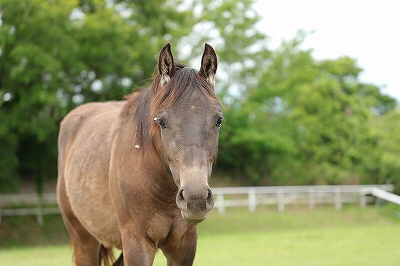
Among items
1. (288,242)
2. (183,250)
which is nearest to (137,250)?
(183,250)

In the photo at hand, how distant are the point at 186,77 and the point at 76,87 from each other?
17.0 meters

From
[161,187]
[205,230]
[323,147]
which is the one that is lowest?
[205,230]

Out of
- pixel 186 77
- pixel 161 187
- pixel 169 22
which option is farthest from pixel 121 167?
pixel 169 22

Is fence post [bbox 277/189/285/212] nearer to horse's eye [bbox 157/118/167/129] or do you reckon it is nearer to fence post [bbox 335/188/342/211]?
fence post [bbox 335/188/342/211]

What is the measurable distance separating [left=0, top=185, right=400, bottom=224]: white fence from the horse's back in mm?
16827

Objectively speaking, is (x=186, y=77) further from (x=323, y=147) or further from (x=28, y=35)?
(x=323, y=147)

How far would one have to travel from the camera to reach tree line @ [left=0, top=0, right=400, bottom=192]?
18.6m

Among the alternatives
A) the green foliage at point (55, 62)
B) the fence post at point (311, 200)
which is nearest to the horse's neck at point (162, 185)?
the green foliage at point (55, 62)

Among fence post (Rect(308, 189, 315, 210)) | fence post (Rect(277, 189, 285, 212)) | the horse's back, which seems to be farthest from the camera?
fence post (Rect(308, 189, 315, 210))

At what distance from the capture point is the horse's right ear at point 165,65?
4066 mm

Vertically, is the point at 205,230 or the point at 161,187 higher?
the point at 161,187

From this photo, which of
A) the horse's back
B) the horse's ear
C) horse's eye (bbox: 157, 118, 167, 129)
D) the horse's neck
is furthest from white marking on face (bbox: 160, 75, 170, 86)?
the horse's back

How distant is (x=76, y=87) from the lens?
800 inches

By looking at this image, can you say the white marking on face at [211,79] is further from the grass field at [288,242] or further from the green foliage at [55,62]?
the green foliage at [55,62]
